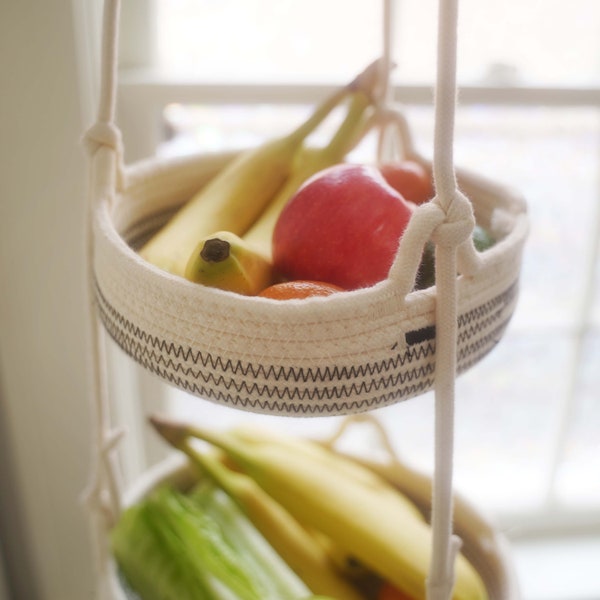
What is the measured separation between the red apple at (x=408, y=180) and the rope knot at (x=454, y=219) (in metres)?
0.17

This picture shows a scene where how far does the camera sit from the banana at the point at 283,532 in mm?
609

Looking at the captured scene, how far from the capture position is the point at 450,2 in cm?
32

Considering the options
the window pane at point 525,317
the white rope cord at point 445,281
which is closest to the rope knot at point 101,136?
the white rope cord at point 445,281

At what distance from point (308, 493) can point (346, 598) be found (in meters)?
0.11

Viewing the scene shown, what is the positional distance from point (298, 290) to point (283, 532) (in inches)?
13.1

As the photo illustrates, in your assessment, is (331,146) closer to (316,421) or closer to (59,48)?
(59,48)

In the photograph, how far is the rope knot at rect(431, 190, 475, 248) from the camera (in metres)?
0.35

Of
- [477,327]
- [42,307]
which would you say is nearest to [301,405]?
[477,327]

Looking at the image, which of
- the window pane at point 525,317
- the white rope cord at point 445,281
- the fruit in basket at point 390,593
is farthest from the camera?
the window pane at point 525,317

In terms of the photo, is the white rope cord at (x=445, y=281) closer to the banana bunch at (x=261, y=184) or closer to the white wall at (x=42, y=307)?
the banana bunch at (x=261, y=184)

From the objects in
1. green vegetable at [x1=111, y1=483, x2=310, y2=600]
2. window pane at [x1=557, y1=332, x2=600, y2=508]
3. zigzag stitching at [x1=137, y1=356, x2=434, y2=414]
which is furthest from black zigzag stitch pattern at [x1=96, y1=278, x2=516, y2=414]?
window pane at [x1=557, y1=332, x2=600, y2=508]

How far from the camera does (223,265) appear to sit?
382mm

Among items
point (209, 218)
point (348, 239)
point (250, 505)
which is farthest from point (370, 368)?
point (250, 505)

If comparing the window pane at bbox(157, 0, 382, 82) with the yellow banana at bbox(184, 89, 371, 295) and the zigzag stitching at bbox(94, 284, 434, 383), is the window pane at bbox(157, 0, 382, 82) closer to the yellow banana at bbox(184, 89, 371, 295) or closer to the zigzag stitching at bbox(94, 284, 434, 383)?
the yellow banana at bbox(184, 89, 371, 295)
